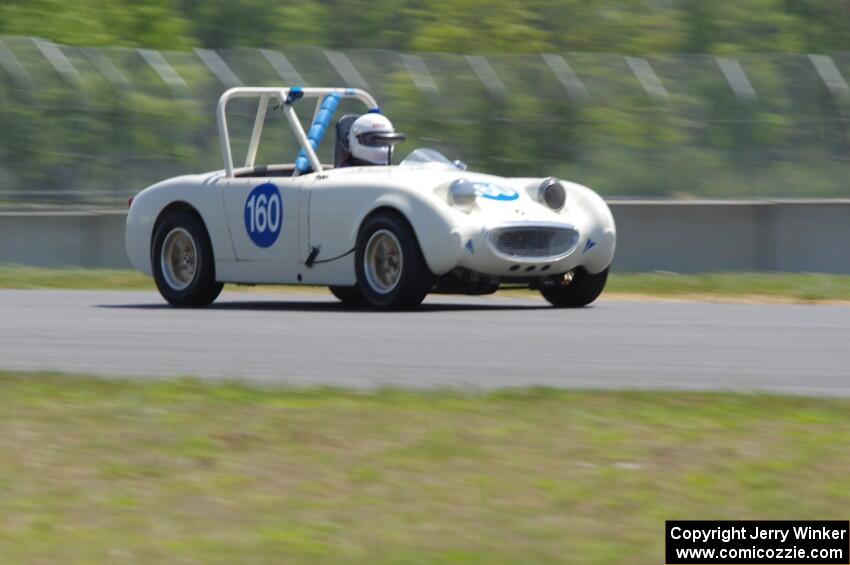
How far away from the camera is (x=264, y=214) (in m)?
14.1

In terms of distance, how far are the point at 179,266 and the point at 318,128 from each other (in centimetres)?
152

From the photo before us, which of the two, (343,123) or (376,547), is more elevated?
(343,123)

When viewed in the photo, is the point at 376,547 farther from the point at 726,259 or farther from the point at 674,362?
the point at 726,259

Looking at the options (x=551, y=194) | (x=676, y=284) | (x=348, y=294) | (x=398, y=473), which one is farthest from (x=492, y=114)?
(x=398, y=473)

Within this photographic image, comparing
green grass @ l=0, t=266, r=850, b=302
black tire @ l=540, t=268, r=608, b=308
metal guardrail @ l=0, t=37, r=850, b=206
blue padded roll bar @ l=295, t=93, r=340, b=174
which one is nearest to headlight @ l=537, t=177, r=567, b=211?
black tire @ l=540, t=268, r=608, b=308

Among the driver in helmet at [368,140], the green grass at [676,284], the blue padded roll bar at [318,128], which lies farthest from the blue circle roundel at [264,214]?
the green grass at [676,284]

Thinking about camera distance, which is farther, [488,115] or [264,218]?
[488,115]

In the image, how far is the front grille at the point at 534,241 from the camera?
13016mm

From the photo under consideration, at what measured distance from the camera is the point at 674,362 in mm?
9625

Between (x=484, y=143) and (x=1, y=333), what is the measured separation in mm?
10569

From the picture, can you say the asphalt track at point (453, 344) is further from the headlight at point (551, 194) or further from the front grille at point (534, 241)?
the headlight at point (551, 194)

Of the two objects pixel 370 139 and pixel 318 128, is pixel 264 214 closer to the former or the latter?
pixel 370 139

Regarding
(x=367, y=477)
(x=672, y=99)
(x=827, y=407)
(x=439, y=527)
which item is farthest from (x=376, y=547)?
(x=672, y=99)

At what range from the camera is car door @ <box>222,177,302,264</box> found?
13.9 meters
